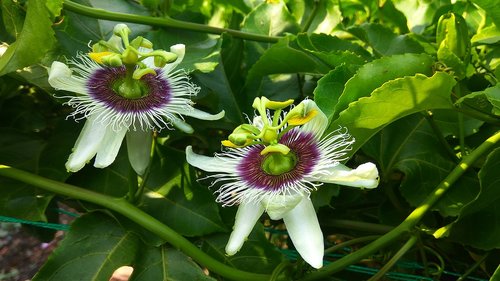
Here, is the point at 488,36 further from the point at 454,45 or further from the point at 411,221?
the point at 411,221

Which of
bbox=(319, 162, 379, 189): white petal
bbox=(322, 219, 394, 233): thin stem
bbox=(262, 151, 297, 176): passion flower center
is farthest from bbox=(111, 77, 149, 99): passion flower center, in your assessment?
bbox=(322, 219, 394, 233): thin stem

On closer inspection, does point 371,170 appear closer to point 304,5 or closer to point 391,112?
point 391,112

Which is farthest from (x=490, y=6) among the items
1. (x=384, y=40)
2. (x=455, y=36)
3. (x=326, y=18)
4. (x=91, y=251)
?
(x=91, y=251)

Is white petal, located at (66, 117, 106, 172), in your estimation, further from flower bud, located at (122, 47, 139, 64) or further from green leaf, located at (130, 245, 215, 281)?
green leaf, located at (130, 245, 215, 281)

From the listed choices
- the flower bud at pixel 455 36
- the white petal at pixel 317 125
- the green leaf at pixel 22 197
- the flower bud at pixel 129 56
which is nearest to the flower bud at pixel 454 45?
the flower bud at pixel 455 36

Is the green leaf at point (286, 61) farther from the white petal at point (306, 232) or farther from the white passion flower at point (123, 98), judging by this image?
the white petal at point (306, 232)

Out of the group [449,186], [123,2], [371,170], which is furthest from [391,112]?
[123,2]
